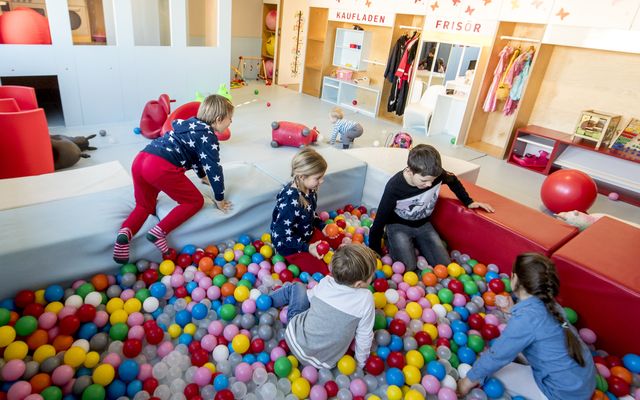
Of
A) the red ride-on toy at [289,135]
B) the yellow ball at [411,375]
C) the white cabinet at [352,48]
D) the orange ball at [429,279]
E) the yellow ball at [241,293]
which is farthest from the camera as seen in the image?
the white cabinet at [352,48]

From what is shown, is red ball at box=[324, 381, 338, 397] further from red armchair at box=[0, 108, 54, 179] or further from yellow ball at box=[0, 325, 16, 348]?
red armchair at box=[0, 108, 54, 179]

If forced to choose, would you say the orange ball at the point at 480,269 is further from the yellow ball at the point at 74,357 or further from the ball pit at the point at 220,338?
the yellow ball at the point at 74,357

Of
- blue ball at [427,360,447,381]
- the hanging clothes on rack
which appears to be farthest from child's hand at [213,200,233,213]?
the hanging clothes on rack

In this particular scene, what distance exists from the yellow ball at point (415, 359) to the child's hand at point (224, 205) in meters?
1.34

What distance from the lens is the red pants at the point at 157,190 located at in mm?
2178

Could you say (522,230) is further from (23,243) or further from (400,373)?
(23,243)

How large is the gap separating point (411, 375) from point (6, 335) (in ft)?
5.64

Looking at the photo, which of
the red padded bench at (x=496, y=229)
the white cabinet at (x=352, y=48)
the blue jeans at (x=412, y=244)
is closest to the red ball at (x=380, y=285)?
the blue jeans at (x=412, y=244)

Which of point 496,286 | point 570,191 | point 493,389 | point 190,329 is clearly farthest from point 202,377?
point 570,191

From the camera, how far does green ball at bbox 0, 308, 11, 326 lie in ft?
5.57

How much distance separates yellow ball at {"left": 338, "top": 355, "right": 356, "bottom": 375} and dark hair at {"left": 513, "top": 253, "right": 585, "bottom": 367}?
0.79 m

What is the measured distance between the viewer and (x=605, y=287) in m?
1.94

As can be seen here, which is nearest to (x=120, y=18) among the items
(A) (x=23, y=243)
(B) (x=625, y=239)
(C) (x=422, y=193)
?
(A) (x=23, y=243)

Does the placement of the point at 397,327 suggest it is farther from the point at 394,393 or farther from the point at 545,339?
the point at 545,339
